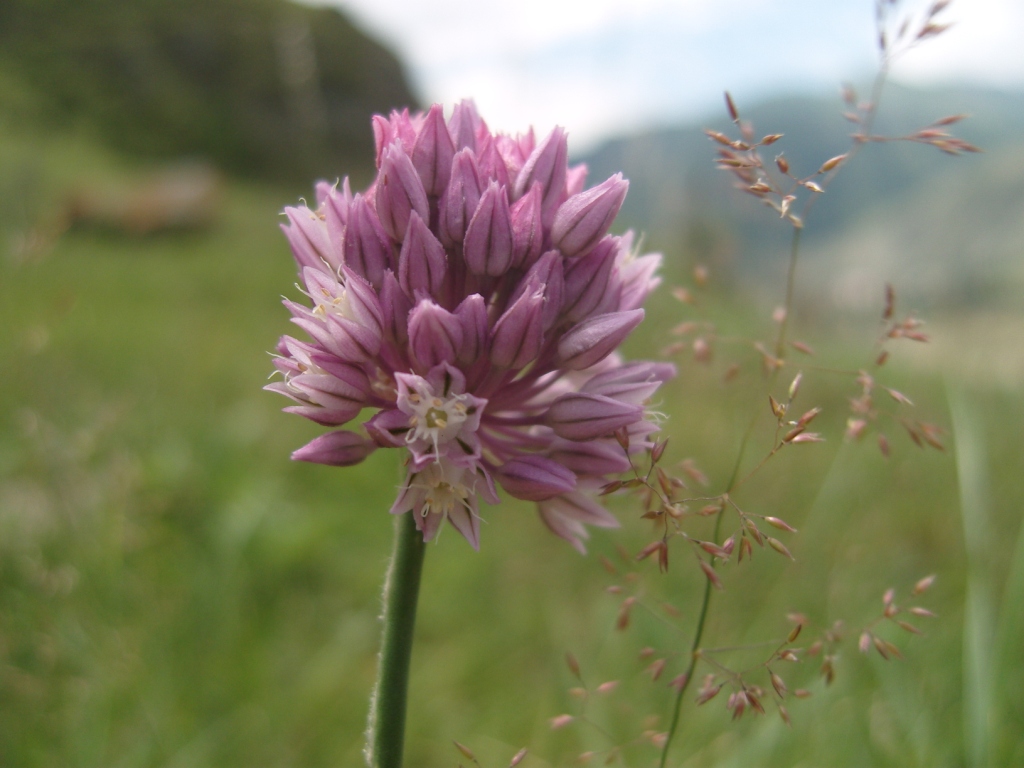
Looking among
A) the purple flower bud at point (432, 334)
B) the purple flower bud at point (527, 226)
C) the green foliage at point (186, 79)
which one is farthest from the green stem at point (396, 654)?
the green foliage at point (186, 79)

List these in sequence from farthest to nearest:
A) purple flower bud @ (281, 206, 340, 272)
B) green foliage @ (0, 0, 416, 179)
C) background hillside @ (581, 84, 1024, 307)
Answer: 1. green foliage @ (0, 0, 416, 179)
2. background hillside @ (581, 84, 1024, 307)
3. purple flower bud @ (281, 206, 340, 272)

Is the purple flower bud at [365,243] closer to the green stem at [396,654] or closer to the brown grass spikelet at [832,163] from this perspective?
the green stem at [396,654]

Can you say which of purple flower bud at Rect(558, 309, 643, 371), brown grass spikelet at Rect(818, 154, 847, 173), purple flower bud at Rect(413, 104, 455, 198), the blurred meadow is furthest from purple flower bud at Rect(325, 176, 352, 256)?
brown grass spikelet at Rect(818, 154, 847, 173)

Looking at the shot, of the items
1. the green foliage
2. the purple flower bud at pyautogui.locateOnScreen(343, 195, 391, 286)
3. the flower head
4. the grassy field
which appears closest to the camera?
the flower head

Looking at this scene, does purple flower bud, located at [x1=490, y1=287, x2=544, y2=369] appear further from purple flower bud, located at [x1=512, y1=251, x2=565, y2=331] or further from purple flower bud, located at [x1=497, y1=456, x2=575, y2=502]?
purple flower bud, located at [x1=497, y1=456, x2=575, y2=502]

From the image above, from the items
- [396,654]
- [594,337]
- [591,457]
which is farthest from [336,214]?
[396,654]

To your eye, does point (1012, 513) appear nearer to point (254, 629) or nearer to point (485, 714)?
point (485, 714)

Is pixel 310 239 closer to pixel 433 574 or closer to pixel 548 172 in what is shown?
pixel 548 172
